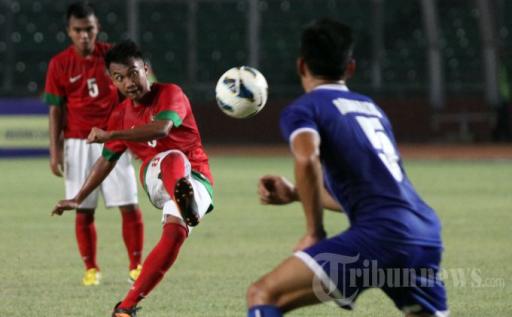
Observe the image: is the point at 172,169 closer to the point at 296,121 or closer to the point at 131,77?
the point at 131,77

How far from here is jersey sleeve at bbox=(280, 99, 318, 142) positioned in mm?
4485

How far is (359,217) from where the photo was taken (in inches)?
180

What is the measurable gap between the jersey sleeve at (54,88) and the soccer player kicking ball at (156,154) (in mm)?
1913

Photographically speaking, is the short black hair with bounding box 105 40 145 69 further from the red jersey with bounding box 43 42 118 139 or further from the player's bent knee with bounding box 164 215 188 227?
the red jersey with bounding box 43 42 118 139

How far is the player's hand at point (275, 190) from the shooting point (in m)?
4.75

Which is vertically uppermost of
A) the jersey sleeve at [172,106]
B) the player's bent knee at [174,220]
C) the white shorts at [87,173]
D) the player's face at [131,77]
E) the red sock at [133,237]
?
the player's face at [131,77]

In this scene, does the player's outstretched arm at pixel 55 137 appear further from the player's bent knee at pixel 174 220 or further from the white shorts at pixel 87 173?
the player's bent knee at pixel 174 220

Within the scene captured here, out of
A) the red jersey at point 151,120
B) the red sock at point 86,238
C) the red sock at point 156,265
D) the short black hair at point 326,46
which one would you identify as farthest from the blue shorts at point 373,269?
the red sock at point 86,238

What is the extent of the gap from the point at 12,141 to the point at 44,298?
1635 centimetres

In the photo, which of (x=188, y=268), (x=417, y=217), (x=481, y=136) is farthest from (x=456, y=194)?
(x=481, y=136)

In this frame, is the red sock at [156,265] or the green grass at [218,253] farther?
the green grass at [218,253]

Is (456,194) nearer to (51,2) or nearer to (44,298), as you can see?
(44,298)

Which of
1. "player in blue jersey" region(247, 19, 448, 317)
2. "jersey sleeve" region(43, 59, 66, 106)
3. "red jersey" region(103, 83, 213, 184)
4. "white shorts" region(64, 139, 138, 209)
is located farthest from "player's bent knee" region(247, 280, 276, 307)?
"jersey sleeve" region(43, 59, 66, 106)

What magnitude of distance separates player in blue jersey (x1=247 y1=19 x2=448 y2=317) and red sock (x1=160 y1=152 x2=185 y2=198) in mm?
2066
